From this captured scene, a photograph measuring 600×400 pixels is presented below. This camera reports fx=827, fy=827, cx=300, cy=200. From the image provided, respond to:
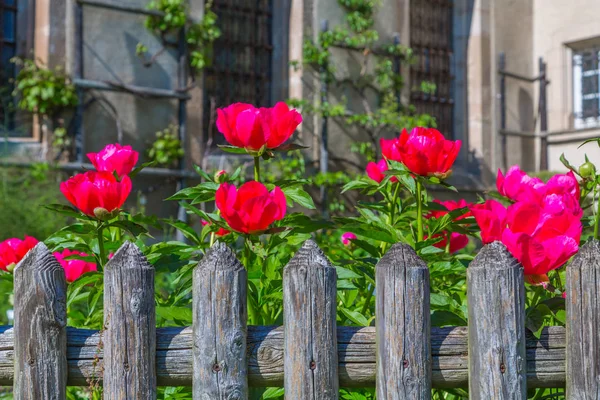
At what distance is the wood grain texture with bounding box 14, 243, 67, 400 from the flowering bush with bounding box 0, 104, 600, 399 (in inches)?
5.4

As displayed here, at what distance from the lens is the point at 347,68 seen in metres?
8.21

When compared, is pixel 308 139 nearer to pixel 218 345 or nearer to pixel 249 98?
pixel 249 98

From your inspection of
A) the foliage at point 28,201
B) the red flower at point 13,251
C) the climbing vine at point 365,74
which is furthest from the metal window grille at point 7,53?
the red flower at point 13,251

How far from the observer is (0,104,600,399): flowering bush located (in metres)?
1.45

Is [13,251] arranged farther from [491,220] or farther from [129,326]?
[491,220]

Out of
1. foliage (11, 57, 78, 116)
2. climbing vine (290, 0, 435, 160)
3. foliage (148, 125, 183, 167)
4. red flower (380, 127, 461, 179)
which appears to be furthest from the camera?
climbing vine (290, 0, 435, 160)

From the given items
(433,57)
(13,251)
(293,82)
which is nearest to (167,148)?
(293,82)

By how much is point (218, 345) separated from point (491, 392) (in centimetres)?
50

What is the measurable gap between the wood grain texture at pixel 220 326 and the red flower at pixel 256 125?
0.26 metres

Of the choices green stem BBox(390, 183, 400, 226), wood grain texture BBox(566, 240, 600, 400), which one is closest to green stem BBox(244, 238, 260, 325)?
green stem BBox(390, 183, 400, 226)

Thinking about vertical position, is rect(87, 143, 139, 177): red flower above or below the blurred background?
below

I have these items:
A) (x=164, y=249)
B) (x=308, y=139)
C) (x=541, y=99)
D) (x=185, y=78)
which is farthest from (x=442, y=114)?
(x=164, y=249)

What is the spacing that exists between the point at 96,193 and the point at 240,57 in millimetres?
6245

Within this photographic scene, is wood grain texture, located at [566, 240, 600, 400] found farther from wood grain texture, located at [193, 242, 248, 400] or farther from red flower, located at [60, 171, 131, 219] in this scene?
red flower, located at [60, 171, 131, 219]
